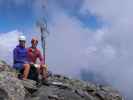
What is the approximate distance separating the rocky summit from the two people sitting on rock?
0.50 metres

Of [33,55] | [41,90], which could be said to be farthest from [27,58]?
[41,90]

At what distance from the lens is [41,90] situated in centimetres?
2548

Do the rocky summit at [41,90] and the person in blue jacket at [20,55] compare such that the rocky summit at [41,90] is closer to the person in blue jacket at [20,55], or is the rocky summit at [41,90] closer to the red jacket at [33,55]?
the person in blue jacket at [20,55]

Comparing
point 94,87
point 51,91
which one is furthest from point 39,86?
point 94,87

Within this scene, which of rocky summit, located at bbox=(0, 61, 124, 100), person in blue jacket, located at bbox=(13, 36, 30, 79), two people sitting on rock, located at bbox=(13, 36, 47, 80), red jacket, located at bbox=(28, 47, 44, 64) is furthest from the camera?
red jacket, located at bbox=(28, 47, 44, 64)

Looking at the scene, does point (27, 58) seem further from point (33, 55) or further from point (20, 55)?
point (20, 55)

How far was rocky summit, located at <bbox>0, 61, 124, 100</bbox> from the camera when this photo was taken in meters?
23.3

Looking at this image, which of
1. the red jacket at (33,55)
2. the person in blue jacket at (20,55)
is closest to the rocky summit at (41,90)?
the person in blue jacket at (20,55)

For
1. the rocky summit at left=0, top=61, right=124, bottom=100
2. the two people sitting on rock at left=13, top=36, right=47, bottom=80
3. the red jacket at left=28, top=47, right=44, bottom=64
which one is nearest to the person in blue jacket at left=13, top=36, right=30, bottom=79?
the two people sitting on rock at left=13, top=36, right=47, bottom=80

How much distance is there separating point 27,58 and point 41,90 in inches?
120

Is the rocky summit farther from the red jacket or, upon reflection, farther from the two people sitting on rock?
the red jacket

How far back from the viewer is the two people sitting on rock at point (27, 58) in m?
26.8

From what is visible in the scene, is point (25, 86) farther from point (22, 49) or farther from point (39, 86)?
point (22, 49)

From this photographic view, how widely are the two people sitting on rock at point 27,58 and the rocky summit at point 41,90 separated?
0.50 meters
